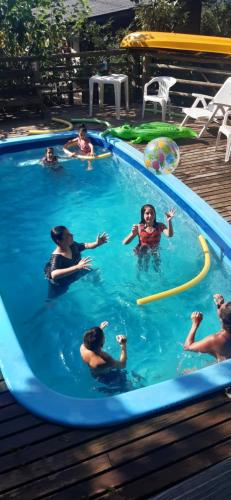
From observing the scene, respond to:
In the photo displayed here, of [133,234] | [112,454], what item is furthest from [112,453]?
[133,234]

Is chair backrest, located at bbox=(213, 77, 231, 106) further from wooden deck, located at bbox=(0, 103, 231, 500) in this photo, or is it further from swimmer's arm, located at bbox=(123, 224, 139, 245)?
wooden deck, located at bbox=(0, 103, 231, 500)

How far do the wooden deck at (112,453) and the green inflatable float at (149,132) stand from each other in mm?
6646

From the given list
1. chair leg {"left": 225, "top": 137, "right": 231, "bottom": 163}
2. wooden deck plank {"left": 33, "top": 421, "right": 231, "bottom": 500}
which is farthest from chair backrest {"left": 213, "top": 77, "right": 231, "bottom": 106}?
wooden deck plank {"left": 33, "top": 421, "right": 231, "bottom": 500}

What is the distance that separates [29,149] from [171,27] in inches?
243

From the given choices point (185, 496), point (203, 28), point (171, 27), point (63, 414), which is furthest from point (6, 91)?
point (185, 496)

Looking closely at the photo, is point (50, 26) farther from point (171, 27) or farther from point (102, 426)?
point (102, 426)

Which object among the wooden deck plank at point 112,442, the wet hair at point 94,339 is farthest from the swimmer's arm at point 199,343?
the wet hair at point 94,339

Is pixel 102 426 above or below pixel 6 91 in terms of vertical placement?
below

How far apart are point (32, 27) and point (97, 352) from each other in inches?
388

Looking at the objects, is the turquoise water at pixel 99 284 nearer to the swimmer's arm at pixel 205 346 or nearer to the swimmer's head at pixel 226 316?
the swimmer's arm at pixel 205 346

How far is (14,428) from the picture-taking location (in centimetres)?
316

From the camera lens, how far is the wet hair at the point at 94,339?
3.85 metres

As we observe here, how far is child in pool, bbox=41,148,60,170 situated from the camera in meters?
8.66

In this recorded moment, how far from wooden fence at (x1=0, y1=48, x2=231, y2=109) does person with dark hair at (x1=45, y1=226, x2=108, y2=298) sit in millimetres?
6421
